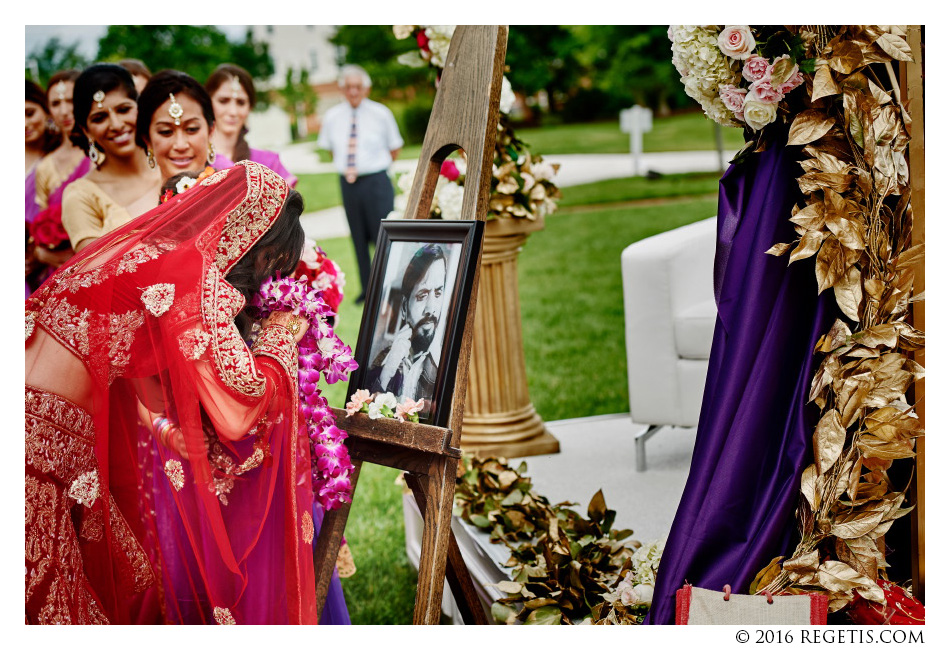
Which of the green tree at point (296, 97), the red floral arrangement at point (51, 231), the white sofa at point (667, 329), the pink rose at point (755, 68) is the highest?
the green tree at point (296, 97)

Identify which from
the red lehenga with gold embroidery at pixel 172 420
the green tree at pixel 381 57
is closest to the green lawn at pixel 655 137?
the green tree at pixel 381 57

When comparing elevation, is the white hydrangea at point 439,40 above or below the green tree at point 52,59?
below

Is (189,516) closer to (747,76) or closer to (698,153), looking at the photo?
(747,76)

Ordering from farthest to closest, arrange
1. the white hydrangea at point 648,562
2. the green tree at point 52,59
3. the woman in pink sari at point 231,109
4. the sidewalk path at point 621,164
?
the sidewalk path at point 621,164
the green tree at point 52,59
the woman in pink sari at point 231,109
the white hydrangea at point 648,562

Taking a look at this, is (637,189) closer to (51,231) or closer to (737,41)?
(51,231)

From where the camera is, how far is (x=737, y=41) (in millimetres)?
1819

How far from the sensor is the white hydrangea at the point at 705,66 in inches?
73.8

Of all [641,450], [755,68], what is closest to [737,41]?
[755,68]

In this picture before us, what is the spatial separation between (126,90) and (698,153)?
8.36m

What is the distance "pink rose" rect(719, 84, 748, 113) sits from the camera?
1863mm

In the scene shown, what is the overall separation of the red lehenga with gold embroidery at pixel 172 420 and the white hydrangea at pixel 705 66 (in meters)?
0.88

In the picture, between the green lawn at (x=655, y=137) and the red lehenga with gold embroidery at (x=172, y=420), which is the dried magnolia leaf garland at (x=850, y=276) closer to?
the red lehenga with gold embroidery at (x=172, y=420)

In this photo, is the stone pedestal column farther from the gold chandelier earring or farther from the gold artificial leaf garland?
the gold artificial leaf garland

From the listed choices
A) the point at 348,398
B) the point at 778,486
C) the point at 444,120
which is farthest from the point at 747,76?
the point at 348,398
